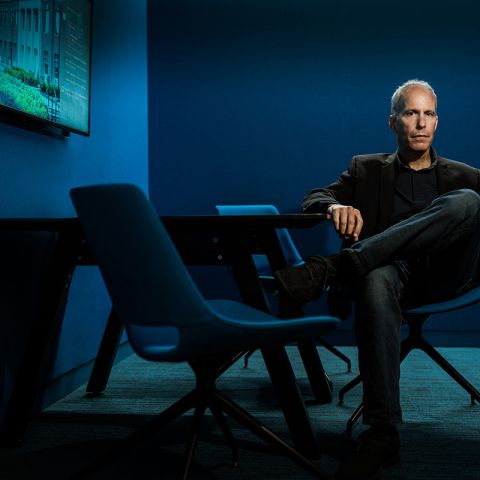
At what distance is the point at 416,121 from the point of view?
2.76 metres

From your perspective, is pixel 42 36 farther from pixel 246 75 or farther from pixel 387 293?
pixel 246 75

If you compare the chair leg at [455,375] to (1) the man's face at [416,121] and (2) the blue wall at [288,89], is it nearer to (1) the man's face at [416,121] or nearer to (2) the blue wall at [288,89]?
(1) the man's face at [416,121]

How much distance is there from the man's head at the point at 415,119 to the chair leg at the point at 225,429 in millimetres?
1486

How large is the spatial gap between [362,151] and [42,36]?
241 centimetres

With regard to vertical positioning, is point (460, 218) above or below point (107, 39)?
below

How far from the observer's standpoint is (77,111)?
3.00 metres

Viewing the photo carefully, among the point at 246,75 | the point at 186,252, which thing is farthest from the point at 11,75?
the point at 246,75

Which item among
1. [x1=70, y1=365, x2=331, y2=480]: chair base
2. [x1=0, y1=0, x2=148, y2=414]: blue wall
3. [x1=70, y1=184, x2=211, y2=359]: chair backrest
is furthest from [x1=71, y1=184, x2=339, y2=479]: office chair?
[x1=0, y1=0, x2=148, y2=414]: blue wall

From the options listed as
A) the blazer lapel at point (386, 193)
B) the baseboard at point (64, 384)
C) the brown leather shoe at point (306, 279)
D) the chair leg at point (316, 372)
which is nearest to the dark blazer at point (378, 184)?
the blazer lapel at point (386, 193)

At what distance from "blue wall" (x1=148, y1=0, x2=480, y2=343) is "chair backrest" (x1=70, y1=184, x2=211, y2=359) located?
9.63 feet

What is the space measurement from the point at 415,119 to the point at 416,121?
0.04 ft

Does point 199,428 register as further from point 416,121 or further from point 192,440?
point 416,121

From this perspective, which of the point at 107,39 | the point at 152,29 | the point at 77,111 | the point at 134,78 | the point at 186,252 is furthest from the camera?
the point at 152,29

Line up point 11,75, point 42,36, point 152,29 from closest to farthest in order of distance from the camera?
point 11,75, point 42,36, point 152,29
